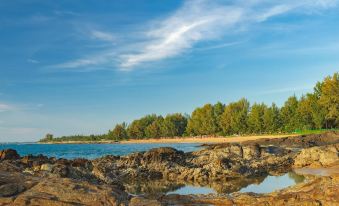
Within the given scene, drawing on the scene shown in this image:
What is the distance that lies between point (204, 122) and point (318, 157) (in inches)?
4328

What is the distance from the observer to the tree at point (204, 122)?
5512 inches

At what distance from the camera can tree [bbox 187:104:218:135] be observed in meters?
140

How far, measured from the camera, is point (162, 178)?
92.7 ft

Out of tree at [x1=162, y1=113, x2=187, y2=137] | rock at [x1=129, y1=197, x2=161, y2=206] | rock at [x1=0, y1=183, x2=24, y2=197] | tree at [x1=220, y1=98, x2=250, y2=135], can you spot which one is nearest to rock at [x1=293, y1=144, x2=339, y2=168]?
rock at [x1=129, y1=197, x2=161, y2=206]

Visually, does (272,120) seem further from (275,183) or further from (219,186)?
(219,186)

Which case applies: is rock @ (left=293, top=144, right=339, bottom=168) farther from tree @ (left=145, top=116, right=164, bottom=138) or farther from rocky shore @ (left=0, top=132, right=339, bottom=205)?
tree @ (left=145, top=116, right=164, bottom=138)

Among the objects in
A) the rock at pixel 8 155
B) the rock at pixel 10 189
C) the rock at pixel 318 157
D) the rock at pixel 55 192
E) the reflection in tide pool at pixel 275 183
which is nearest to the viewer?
the rock at pixel 55 192

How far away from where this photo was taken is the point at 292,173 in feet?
95.0

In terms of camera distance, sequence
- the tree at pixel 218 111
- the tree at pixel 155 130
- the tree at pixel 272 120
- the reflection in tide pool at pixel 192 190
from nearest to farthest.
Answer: the reflection in tide pool at pixel 192 190, the tree at pixel 272 120, the tree at pixel 218 111, the tree at pixel 155 130

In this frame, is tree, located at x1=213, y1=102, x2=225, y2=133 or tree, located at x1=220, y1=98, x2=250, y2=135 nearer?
tree, located at x1=220, y1=98, x2=250, y2=135

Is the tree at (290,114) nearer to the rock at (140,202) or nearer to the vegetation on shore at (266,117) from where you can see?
the vegetation on shore at (266,117)

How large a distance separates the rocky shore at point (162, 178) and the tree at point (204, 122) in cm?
9813

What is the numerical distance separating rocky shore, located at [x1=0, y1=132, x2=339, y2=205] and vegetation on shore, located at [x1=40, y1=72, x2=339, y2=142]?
179 ft

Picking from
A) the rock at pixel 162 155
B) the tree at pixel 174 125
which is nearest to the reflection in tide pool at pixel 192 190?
the rock at pixel 162 155
